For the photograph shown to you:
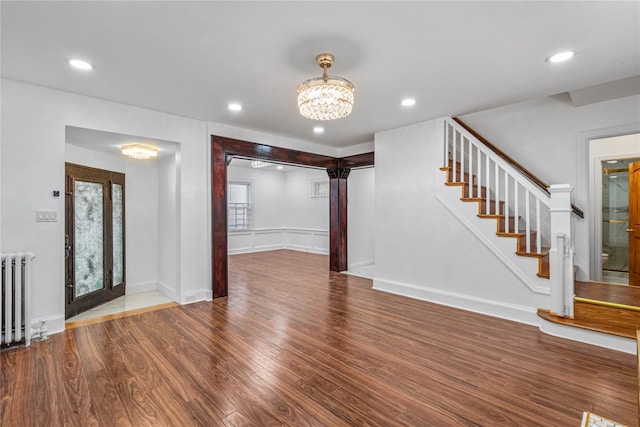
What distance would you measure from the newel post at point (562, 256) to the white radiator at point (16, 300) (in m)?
5.33

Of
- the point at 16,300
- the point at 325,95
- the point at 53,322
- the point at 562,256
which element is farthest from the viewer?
the point at 53,322

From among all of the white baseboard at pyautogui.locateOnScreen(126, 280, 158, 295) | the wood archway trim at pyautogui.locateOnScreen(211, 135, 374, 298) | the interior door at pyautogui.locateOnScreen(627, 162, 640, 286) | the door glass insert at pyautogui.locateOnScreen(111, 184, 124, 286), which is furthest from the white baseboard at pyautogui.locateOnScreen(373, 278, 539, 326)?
the door glass insert at pyautogui.locateOnScreen(111, 184, 124, 286)

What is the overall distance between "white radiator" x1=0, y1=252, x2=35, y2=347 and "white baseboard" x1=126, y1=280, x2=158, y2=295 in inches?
81.0

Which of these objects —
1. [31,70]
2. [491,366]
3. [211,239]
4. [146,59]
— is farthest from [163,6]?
[491,366]

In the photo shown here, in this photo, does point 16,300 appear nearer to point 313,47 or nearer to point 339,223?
point 313,47

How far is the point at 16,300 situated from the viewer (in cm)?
275

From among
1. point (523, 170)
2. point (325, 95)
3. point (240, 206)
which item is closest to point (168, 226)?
point (325, 95)

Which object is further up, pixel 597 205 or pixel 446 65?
pixel 446 65

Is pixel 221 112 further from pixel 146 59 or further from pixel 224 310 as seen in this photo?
pixel 224 310

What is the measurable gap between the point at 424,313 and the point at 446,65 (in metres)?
2.86

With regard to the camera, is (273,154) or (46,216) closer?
(46,216)

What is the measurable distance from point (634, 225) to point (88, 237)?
8453mm

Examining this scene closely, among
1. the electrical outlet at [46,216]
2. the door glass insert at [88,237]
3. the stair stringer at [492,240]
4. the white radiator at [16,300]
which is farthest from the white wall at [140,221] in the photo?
the stair stringer at [492,240]

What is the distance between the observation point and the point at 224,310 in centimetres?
386
